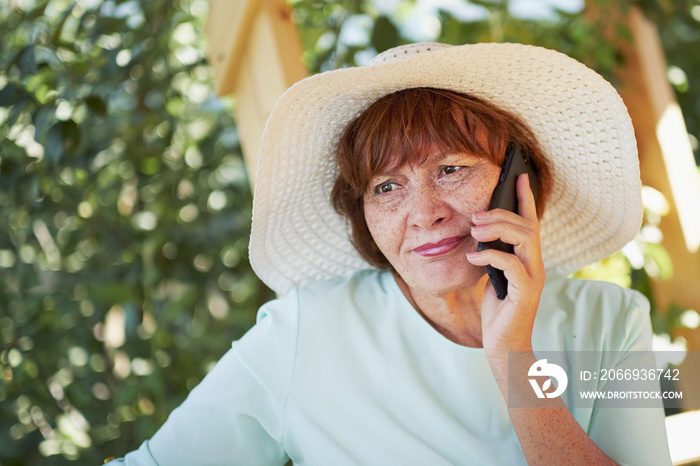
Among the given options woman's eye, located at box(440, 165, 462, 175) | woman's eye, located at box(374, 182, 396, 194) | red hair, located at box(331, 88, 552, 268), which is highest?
red hair, located at box(331, 88, 552, 268)

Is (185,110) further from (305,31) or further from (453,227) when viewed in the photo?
(453,227)

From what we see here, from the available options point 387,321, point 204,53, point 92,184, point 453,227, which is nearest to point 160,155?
point 92,184

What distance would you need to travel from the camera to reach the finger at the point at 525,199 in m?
1.15

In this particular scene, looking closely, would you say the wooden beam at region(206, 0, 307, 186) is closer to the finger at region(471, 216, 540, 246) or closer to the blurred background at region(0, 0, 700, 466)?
the blurred background at region(0, 0, 700, 466)

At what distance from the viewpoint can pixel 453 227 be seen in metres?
1.12

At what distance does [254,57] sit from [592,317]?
3.16 feet

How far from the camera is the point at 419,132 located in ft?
3.75

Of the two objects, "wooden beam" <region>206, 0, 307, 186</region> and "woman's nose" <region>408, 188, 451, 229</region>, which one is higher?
"wooden beam" <region>206, 0, 307, 186</region>

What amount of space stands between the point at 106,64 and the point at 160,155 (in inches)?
19.0

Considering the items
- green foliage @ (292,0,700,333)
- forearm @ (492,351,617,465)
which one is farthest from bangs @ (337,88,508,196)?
green foliage @ (292,0,700,333)

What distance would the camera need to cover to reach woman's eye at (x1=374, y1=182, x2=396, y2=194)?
3.91ft

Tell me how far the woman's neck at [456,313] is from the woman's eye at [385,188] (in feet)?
0.77

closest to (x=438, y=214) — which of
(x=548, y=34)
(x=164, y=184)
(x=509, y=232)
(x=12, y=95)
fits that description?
(x=509, y=232)

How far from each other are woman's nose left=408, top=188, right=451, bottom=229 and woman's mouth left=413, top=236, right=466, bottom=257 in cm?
4
